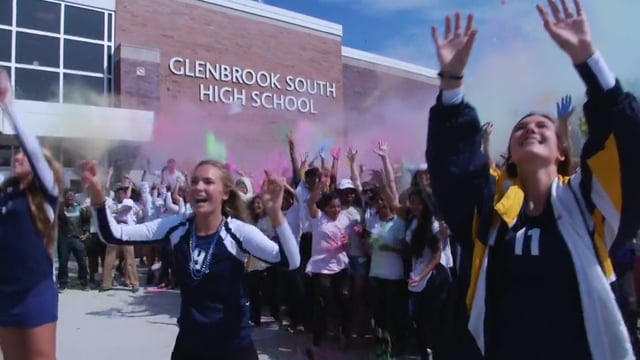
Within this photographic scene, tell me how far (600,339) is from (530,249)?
1.06 ft

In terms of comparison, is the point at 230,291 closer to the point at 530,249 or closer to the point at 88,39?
the point at 530,249

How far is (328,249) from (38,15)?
17156 millimetres

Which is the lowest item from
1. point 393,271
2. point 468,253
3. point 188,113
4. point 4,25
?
point 393,271

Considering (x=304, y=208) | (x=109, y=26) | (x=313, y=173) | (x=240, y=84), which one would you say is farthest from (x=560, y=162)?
(x=240, y=84)

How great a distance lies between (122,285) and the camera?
10.6m

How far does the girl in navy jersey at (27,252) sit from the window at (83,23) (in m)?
17.9

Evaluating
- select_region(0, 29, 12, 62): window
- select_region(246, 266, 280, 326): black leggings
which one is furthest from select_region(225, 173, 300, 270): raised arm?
select_region(0, 29, 12, 62): window

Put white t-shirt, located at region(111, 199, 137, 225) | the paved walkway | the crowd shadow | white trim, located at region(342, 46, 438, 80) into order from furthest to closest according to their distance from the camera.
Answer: white trim, located at region(342, 46, 438, 80)
white t-shirt, located at region(111, 199, 137, 225)
the crowd shadow
the paved walkway

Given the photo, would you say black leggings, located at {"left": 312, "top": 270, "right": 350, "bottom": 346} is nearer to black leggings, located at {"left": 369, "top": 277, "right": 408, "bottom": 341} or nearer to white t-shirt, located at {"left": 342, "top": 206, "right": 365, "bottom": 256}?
white t-shirt, located at {"left": 342, "top": 206, "right": 365, "bottom": 256}

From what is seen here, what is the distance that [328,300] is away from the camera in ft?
20.6

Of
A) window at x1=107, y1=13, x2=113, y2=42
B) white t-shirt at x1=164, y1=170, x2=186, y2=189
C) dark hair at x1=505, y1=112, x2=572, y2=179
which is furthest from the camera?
window at x1=107, y1=13, x2=113, y2=42

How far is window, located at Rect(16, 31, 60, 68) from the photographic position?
62.5 ft

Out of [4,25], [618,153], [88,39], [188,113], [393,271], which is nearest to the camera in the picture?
[618,153]

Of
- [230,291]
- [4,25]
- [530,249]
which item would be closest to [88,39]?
[4,25]
